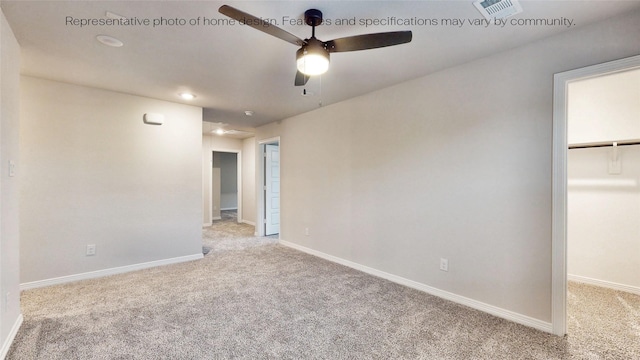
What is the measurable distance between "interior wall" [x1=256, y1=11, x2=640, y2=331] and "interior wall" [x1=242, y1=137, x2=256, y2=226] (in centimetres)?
374

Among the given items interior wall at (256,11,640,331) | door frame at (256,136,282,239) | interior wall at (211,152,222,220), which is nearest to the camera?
interior wall at (256,11,640,331)

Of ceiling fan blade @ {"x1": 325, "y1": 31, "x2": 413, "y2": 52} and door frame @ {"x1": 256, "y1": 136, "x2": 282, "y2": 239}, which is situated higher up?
ceiling fan blade @ {"x1": 325, "y1": 31, "x2": 413, "y2": 52}

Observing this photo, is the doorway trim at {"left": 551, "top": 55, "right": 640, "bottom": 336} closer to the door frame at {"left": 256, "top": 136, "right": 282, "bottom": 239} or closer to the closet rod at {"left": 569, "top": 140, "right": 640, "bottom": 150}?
the closet rod at {"left": 569, "top": 140, "right": 640, "bottom": 150}

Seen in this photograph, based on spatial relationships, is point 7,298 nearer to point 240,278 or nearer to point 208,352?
point 208,352

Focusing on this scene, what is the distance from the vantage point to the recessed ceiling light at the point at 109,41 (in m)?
2.32

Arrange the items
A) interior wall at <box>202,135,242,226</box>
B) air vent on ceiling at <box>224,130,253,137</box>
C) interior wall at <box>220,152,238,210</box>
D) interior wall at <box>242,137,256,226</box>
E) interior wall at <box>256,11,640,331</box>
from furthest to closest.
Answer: interior wall at <box>220,152,238,210</box>, interior wall at <box>242,137,256,226</box>, interior wall at <box>202,135,242,226</box>, air vent on ceiling at <box>224,130,253,137</box>, interior wall at <box>256,11,640,331</box>

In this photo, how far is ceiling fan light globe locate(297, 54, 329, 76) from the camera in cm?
188

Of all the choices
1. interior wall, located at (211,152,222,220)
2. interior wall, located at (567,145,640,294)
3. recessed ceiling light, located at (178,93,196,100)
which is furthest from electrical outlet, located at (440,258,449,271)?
interior wall, located at (211,152,222,220)

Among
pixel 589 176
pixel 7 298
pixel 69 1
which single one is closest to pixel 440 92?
pixel 589 176

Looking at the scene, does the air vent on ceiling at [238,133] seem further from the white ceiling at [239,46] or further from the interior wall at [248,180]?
the white ceiling at [239,46]

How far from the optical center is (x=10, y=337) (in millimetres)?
2092

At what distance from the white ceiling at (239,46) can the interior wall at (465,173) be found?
204 millimetres

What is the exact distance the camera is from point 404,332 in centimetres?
228

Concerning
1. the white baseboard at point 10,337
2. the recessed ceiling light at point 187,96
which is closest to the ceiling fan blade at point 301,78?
the recessed ceiling light at point 187,96
